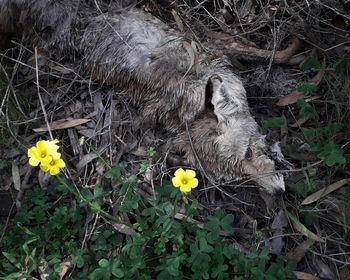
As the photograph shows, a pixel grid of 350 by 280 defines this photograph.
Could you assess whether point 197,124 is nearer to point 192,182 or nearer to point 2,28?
point 192,182

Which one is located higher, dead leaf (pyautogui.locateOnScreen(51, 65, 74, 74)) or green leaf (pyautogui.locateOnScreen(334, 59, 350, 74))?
green leaf (pyautogui.locateOnScreen(334, 59, 350, 74))

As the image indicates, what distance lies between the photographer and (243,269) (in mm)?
2402

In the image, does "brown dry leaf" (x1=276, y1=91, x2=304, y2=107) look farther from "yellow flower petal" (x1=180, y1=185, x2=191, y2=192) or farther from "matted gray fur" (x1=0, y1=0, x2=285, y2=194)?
"yellow flower petal" (x1=180, y1=185, x2=191, y2=192)

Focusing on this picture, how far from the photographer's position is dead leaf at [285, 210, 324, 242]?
2.53m

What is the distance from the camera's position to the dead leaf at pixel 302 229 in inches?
99.6

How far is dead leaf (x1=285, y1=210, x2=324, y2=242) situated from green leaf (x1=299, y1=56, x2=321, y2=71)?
0.89 metres

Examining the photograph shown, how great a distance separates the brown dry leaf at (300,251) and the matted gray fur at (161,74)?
0.30 metres

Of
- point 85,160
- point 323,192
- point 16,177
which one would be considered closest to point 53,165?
point 85,160

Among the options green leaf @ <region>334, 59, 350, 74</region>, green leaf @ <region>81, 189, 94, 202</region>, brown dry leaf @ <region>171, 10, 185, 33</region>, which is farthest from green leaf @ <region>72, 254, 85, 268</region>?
green leaf @ <region>334, 59, 350, 74</region>

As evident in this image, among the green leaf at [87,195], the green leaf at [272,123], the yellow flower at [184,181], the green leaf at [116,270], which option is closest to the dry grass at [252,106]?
the green leaf at [272,123]

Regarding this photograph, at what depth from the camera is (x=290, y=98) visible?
2.95 meters

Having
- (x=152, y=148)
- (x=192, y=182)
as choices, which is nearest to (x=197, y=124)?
(x=152, y=148)

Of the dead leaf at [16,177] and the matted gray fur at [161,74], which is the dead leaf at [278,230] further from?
the dead leaf at [16,177]

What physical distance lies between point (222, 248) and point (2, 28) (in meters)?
2.01
